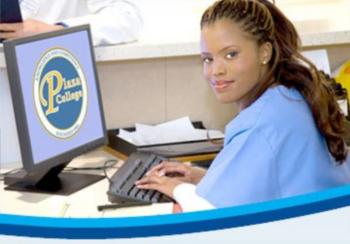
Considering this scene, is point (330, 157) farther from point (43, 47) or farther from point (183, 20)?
point (183, 20)

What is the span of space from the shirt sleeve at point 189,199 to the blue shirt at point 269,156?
0.04 ft

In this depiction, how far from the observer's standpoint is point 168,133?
1998mm

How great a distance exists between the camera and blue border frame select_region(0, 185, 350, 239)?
617 millimetres

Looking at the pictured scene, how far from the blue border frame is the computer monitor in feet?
2.95

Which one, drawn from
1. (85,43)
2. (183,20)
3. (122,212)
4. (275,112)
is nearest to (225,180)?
(275,112)

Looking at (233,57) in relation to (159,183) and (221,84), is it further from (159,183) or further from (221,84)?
(159,183)

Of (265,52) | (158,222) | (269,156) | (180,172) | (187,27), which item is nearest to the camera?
(158,222)

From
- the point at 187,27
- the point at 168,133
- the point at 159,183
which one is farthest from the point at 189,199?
the point at 187,27

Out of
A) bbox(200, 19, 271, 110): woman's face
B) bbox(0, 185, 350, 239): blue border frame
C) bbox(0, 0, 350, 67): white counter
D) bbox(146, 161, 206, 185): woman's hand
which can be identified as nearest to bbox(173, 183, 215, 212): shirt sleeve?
bbox(146, 161, 206, 185): woman's hand

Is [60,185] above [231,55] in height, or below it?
below

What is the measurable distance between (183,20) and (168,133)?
0.47m

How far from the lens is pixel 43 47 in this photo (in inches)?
62.2

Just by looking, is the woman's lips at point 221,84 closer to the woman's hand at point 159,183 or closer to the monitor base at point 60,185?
the woman's hand at point 159,183

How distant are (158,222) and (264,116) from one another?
0.72 m
